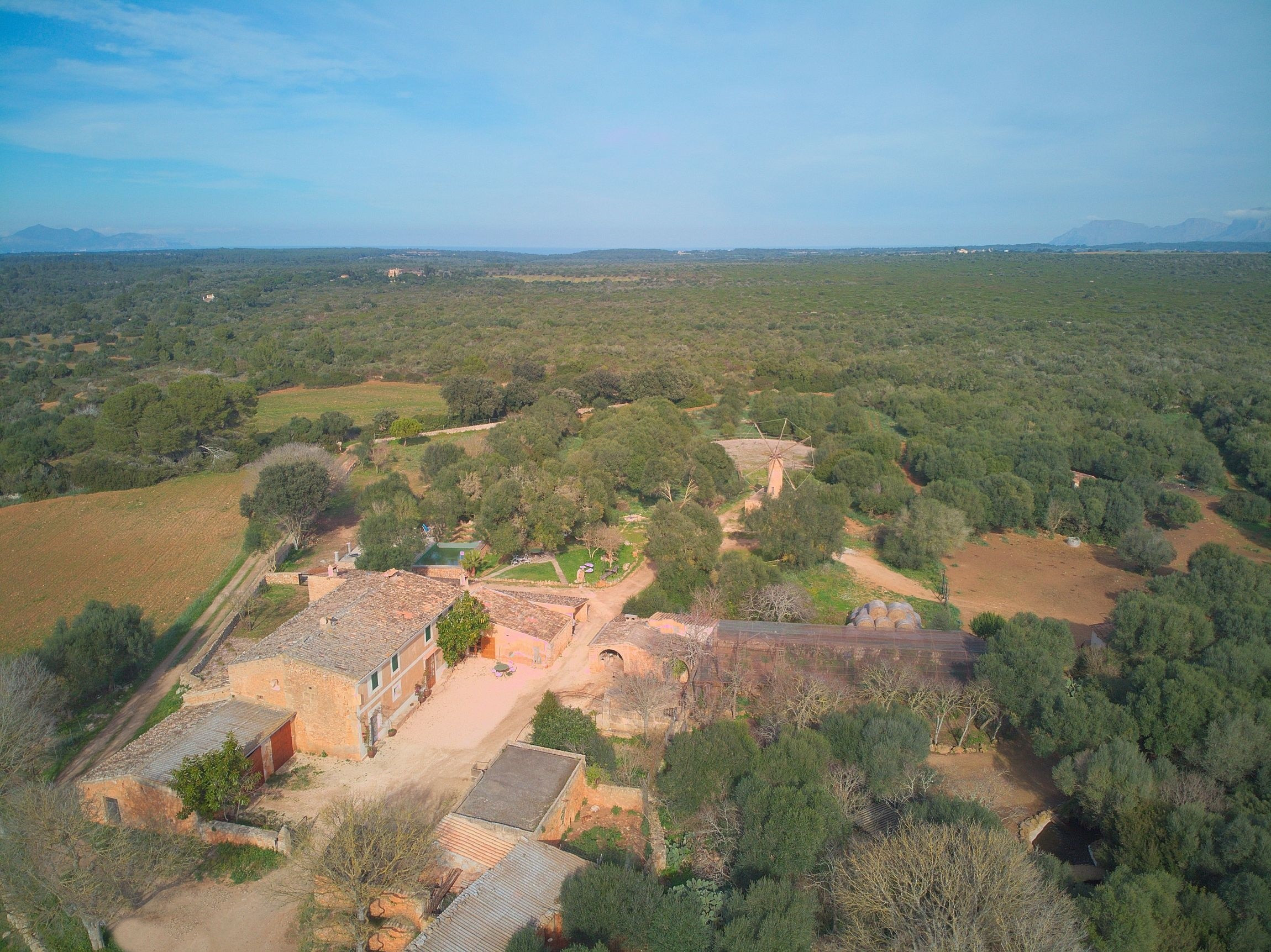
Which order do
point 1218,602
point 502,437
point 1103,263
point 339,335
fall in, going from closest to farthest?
point 1218,602, point 502,437, point 339,335, point 1103,263

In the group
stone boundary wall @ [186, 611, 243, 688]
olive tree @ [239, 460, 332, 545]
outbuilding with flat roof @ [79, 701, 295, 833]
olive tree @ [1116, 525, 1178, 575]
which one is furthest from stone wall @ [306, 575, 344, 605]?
olive tree @ [1116, 525, 1178, 575]

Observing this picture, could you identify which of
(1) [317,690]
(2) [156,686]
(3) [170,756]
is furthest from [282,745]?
(2) [156,686]

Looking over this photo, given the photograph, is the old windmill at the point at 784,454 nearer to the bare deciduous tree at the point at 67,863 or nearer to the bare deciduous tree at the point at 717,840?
the bare deciduous tree at the point at 717,840

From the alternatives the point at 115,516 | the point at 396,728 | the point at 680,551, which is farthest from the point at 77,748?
the point at 115,516

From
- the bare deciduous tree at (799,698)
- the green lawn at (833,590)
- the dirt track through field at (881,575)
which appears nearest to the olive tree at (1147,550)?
the dirt track through field at (881,575)

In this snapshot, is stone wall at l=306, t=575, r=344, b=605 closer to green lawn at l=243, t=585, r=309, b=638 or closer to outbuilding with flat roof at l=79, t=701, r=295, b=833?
green lawn at l=243, t=585, r=309, b=638

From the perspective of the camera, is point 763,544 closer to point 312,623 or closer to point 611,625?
point 611,625
